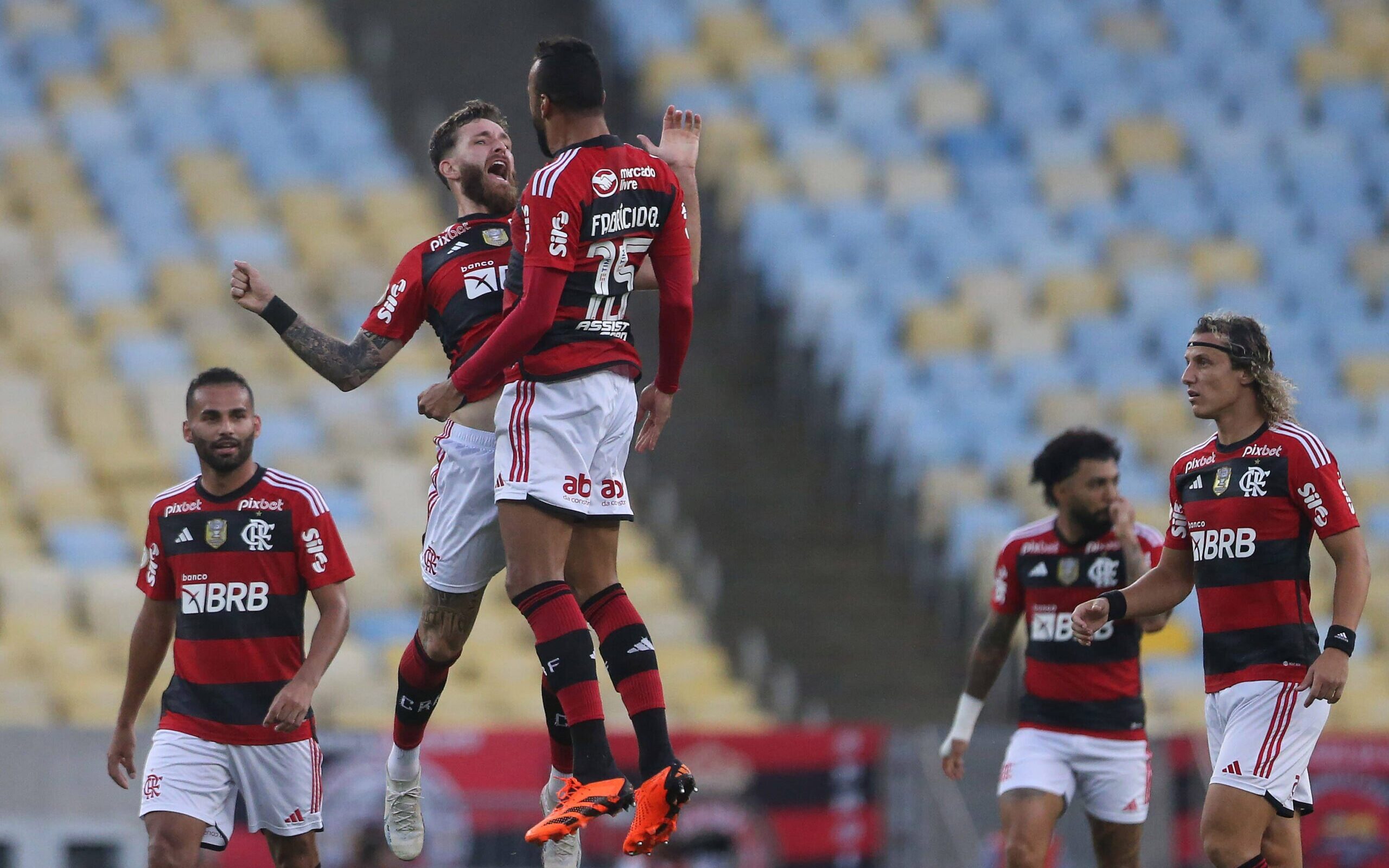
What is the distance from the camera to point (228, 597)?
8.00 m

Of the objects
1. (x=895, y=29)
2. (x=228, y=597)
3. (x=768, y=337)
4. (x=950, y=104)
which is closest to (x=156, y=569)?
(x=228, y=597)

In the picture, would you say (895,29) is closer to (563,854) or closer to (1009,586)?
(1009,586)

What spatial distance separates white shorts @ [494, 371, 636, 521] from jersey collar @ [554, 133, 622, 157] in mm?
780

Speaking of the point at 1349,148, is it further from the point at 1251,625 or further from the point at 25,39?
the point at 1251,625

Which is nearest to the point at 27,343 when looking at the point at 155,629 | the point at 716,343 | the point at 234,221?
the point at 234,221

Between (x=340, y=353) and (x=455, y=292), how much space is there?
492 mm

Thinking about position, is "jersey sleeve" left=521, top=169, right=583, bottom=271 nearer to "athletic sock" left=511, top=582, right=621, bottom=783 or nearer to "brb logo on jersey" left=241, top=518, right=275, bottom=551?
"athletic sock" left=511, top=582, right=621, bottom=783

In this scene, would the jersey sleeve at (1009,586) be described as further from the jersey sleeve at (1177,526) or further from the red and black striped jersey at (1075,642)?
the jersey sleeve at (1177,526)

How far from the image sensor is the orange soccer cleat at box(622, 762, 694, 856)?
6.50 meters

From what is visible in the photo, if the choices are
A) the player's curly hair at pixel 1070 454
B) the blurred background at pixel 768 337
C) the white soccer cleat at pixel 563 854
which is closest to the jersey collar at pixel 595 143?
the white soccer cleat at pixel 563 854

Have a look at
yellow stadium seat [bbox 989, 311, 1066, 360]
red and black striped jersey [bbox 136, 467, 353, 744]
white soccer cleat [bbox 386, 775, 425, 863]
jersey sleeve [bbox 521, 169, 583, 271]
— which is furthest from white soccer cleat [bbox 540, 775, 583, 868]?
yellow stadium seat [bbox 989, 311, 1066, 360]

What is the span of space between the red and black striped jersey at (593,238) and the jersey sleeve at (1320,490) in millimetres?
2423

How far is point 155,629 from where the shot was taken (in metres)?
8.16

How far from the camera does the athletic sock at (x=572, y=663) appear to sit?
677cm
